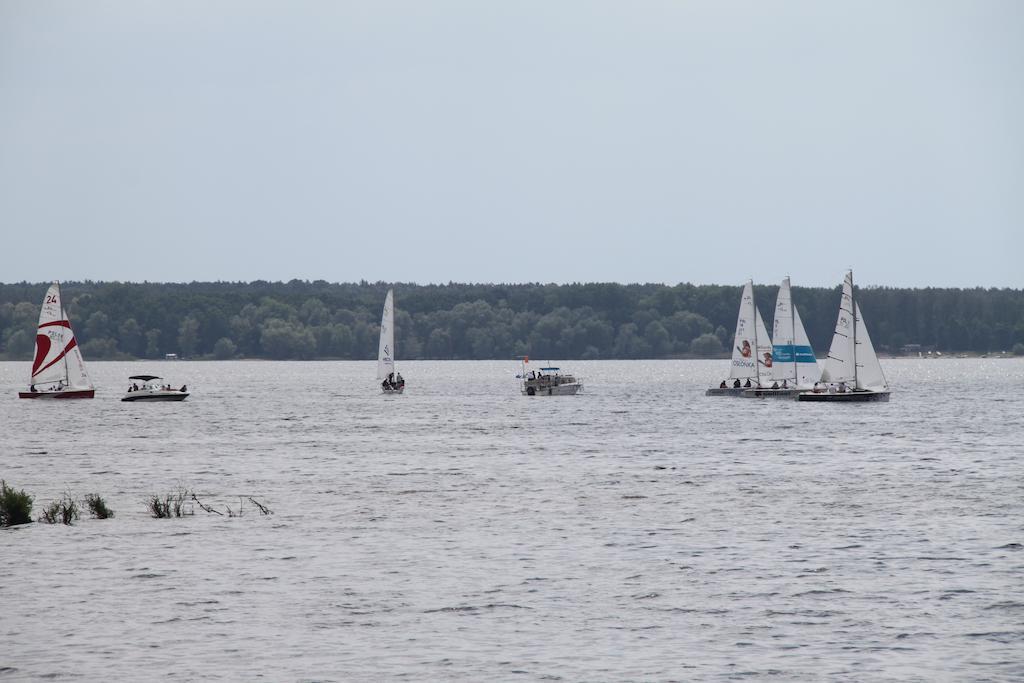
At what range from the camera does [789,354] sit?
124 m

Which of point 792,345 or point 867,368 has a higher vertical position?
point 792,345

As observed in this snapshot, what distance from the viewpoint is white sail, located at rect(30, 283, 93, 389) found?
119125 mm

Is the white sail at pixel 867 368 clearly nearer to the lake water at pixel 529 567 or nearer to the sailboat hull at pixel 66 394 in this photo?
the lake water at pixel 529 567

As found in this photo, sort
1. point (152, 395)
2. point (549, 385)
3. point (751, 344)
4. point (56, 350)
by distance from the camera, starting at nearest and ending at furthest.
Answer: point (56, 350), point (751, 344), point (152, 395), point (549, 385)

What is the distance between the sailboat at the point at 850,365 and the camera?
10575 centimetres

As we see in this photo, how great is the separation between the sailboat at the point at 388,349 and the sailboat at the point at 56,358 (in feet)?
88.9

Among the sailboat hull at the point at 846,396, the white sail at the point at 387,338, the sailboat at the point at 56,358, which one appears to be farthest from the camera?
the white sail at the point at 387,338

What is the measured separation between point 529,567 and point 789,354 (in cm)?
9192

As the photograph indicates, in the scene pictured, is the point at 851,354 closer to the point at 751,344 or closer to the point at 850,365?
the point at 850,365

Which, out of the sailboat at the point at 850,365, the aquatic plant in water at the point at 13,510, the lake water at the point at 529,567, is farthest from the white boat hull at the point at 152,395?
the aquatic plant in water at the point at 13,510

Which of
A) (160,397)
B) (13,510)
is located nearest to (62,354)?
(160,397)

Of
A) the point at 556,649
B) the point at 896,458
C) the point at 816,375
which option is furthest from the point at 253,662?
the point at 816,375

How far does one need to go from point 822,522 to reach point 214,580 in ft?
61.8

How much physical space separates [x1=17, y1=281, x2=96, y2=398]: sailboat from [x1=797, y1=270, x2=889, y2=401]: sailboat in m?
Result: 59.7
